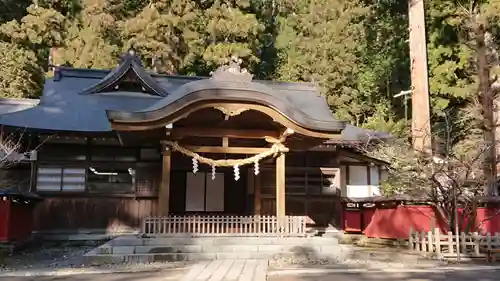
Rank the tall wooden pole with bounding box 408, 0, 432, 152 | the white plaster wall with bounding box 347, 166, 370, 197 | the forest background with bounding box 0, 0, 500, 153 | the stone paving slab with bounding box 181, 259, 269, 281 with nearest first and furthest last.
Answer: the stone paving slab with bounding box 181, 259, 269, 281 < the tall wooden pole with bounding box 408, 0, 432, 152 < the white plaster wall with bounding box 347, 166, 370, 197 < the forest background with bounding box 0, 0, 500, 153

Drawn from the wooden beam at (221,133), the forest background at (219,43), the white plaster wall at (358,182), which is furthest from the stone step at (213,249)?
the forest background at (219,43)

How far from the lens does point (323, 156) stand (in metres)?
15.7

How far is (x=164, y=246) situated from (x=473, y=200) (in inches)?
302

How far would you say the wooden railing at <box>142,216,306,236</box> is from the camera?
10930 mm

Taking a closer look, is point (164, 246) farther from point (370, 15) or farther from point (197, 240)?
point (370, 15)

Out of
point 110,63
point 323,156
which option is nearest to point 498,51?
point 323,156

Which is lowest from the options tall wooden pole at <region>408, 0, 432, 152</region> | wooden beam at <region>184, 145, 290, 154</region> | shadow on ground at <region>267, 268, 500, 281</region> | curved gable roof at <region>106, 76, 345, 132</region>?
shadow on ground at <region>267, 268, 500, 281</region>

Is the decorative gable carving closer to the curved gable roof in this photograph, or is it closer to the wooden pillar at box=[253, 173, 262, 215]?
the wooden pillar at box=[253, 173, 262, 215]

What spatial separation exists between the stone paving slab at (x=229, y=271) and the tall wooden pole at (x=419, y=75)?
762 centimetres

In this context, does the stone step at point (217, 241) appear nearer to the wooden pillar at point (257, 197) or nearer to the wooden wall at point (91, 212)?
A: the wooden pillar at point (257, 197)

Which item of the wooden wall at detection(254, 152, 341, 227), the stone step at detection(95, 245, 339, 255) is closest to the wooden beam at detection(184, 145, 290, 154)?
the stone step at detection(95, 245, 339, 255)

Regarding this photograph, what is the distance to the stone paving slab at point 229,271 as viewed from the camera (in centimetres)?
746

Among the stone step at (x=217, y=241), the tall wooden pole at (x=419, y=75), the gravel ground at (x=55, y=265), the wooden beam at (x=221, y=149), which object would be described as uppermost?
the tall wooden pole at (x=419, y=75)

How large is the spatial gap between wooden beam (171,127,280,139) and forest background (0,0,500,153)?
44.6ft
